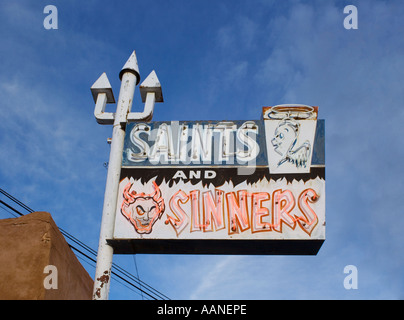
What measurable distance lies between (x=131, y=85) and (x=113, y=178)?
2.27m

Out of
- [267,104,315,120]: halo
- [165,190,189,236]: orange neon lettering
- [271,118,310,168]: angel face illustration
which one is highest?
[267,104,315,120]: halo

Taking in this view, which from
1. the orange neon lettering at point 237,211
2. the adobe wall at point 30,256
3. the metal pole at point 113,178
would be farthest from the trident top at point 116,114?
the orange neon lettering at point 237,211

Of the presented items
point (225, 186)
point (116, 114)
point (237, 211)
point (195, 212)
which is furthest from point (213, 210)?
point (116, 114)

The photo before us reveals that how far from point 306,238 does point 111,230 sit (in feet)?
12.1

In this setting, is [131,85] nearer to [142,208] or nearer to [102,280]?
[142,208]

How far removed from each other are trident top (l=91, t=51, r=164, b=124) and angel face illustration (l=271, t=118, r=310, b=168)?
2792 millimetres

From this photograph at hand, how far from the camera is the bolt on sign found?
980 centimetres

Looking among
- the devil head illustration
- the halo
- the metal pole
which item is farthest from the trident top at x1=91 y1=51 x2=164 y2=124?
the halo

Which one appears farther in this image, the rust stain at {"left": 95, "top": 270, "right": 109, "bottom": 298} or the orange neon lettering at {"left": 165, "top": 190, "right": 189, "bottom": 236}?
the orange neon lettering at {"left": 165, "top": 190, "right": 189, "bottom": 236}

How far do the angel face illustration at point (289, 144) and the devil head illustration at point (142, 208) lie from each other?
2.56 meters

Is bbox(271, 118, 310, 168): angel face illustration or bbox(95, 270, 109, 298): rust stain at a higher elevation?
bbox(271, 118, 310, 168): angel face illustration

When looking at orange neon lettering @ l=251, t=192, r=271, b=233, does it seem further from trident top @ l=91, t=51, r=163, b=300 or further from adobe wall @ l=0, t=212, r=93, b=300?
adobe wall @ l=0, t=212, r=93, b=300
